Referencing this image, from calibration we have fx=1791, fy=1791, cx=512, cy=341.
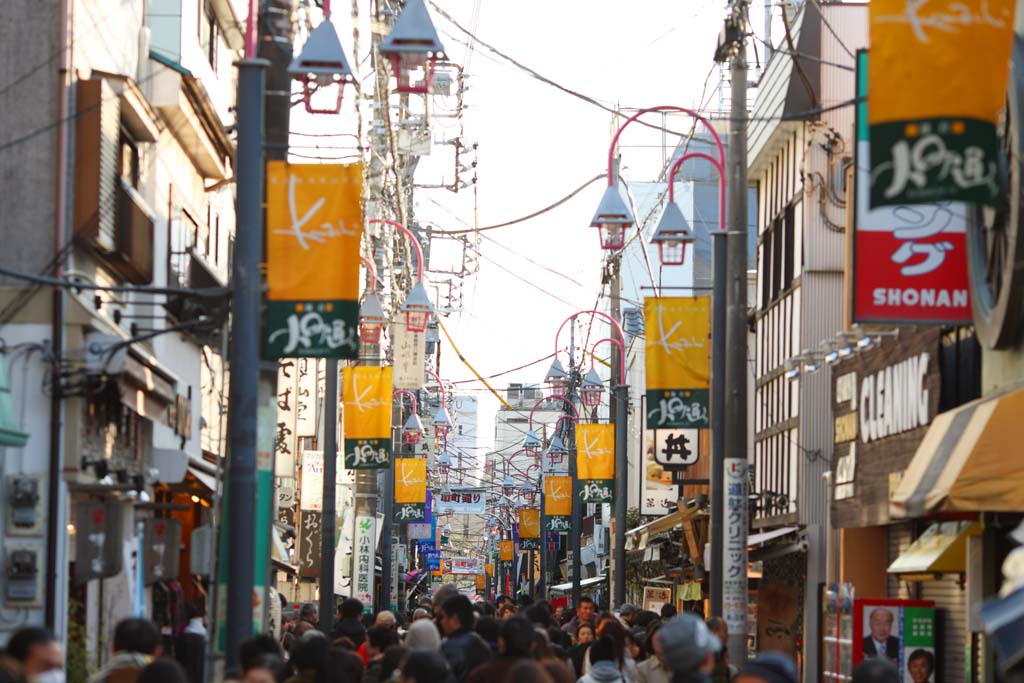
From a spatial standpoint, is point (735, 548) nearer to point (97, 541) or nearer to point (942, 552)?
point (942, 552)

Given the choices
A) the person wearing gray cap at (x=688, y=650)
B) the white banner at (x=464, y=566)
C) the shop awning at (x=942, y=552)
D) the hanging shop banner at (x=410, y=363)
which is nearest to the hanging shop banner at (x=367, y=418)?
the hanging shop banner at (x=410, y=363)

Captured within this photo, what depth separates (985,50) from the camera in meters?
13.5

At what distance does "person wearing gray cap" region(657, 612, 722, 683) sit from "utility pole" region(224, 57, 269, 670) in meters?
5.10

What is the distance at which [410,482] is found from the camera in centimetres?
5072

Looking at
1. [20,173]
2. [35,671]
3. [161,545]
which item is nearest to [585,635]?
[161,545]

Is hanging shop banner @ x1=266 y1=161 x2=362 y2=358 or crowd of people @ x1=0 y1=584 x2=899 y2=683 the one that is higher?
hanging shop banner @ x1=266 y1=161 x2=362 y2=358

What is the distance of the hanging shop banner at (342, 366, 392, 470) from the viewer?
1309 inches

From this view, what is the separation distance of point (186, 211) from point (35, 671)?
16.3 meters

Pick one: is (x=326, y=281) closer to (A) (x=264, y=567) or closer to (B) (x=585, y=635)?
(A) (x=264, y=567)

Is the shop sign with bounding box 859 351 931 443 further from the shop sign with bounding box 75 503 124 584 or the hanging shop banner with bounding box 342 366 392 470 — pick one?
the hanging shop banner with bounding box 342 366 392 470

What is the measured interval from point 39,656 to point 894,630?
482 inches

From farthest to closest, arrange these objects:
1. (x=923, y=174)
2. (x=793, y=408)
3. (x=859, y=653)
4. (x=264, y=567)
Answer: (x=793, y=408)
(x=859, y=653)
(x=264, y=567)
(x=923, y=174)

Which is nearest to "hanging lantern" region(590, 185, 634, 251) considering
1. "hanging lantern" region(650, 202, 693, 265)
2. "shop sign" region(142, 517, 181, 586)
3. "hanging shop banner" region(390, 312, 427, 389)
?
"hanging lantern" region(650, 202, 693, 265)

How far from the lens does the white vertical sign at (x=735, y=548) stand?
68.8ft
